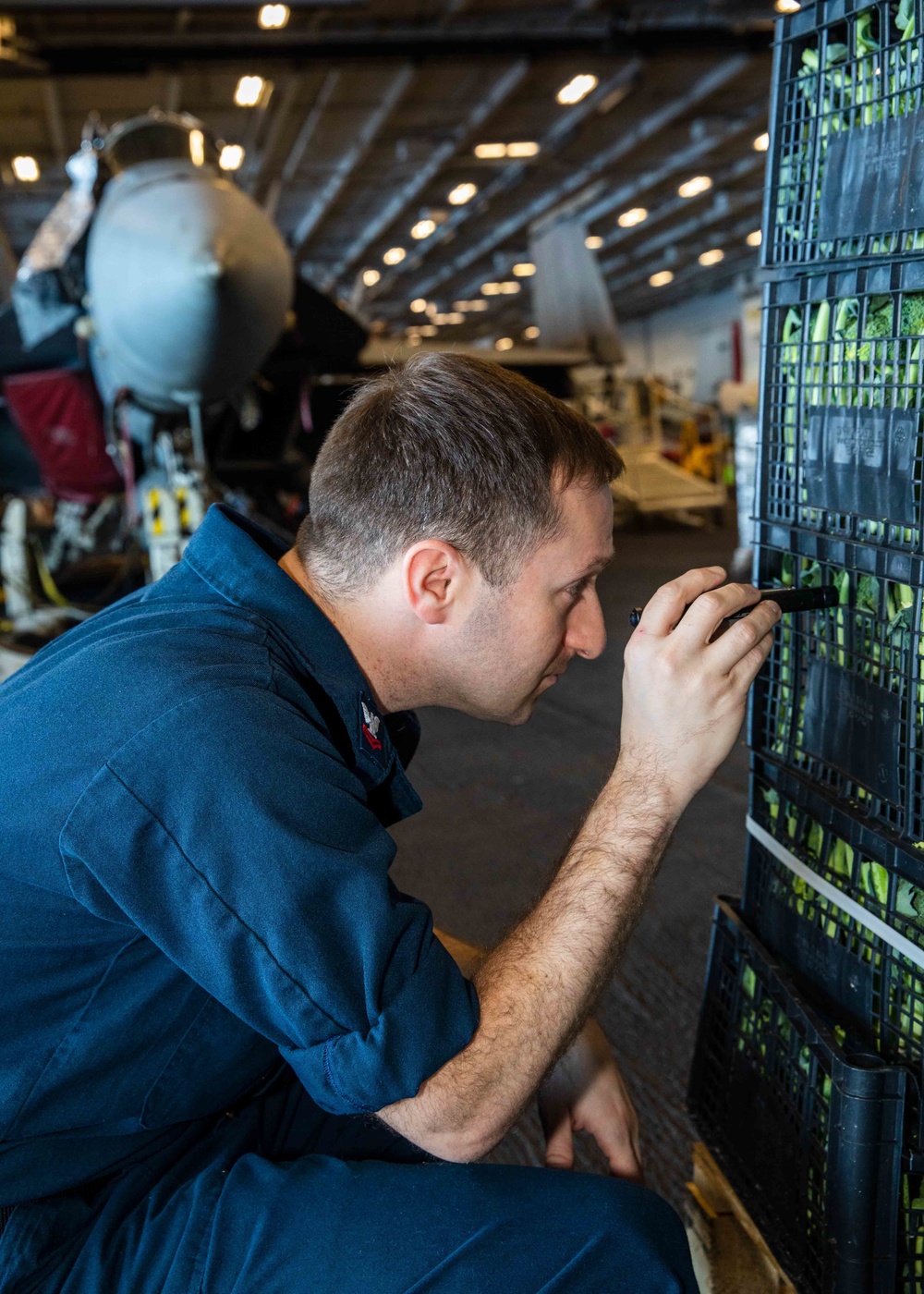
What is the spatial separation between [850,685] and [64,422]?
5826mm

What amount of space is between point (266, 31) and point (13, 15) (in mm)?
2629

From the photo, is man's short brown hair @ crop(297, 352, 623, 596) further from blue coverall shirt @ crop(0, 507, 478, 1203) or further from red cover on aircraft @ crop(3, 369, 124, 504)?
red cover on aircraft @ crop(3, 369, 124, 504)

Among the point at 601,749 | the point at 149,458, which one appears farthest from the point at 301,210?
the point at 601,749

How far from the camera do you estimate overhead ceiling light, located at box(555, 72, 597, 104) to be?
44.8 feet

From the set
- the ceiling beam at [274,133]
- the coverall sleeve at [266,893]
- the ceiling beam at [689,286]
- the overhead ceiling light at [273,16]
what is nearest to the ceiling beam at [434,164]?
the ceiling beam at [274,133]

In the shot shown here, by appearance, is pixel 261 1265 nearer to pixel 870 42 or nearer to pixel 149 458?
pixel 870 42

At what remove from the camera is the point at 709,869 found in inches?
117

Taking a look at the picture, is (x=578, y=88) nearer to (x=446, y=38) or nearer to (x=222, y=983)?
(x=446, y=38)

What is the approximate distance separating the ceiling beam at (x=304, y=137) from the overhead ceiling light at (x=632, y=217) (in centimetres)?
738

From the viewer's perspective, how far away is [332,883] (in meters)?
0.90

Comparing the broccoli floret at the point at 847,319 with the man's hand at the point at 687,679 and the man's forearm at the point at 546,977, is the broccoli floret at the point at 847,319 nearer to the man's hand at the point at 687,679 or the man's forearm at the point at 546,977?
the man's hand at the point at 687,679

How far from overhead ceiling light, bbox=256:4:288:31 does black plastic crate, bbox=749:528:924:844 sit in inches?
455

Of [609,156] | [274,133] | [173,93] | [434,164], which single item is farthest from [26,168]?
[609,156]

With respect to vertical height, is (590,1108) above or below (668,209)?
below
